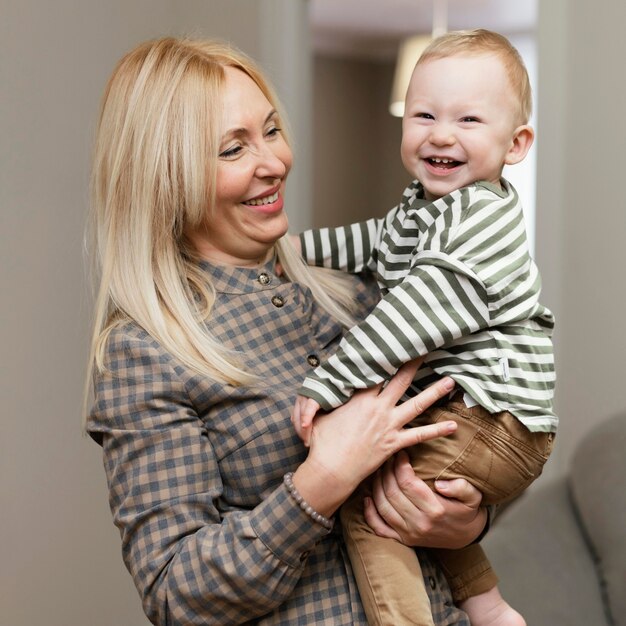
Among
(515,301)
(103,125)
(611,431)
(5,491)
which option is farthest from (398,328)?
(5,491)

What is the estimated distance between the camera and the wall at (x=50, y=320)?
2.30 meters

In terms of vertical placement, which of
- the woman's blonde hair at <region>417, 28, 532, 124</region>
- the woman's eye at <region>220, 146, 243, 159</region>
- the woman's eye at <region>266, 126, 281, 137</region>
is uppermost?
the woman's blonde hair at <region>417, 28, 532, 124</region>

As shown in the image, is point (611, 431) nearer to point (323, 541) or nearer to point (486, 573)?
point (486, 573)

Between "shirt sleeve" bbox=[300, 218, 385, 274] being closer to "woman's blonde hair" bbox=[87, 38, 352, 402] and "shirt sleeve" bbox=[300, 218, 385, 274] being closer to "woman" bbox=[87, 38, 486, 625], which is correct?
"woman" bbox=[87, 38, 486, 625]

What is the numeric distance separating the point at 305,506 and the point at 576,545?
1291 mm

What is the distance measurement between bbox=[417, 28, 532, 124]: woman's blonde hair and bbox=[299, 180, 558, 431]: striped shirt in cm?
15

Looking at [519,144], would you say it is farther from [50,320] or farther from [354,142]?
[354,142]

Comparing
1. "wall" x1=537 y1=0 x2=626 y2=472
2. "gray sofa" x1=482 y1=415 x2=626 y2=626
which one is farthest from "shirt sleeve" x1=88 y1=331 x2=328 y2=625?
"wall" x1=537 y1=0 x2=626 y2=472

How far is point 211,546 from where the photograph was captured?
3.81ft

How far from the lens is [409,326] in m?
1.18

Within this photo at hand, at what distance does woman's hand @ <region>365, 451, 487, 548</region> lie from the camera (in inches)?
48.3

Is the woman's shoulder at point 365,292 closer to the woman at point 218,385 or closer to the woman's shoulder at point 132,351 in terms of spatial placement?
the woman at point 218,385

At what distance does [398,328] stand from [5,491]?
1.48m

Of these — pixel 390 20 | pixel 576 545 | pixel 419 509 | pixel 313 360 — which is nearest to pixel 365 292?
pixel 313 360
